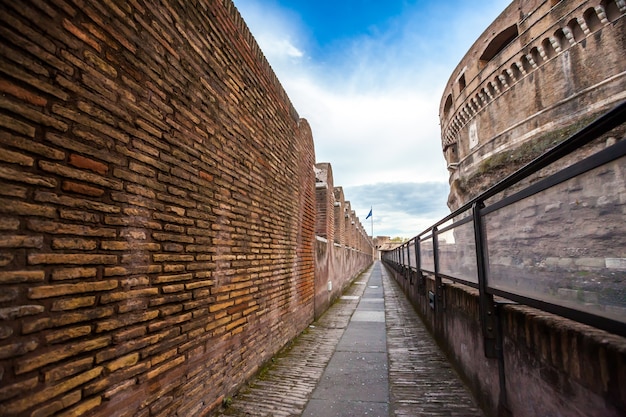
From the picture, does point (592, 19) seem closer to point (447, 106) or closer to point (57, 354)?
point (447, 106)

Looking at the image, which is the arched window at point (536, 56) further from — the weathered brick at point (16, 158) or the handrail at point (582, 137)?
the weathered brick at point (16, 158)

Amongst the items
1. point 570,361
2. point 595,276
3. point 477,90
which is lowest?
point 570,361

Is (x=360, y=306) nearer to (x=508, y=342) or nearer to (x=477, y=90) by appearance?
(x=508, y=342)

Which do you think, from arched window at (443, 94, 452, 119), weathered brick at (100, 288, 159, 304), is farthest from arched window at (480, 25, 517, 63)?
weathered brick at (100, 288, 159, 304)

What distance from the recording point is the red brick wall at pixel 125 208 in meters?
1.41

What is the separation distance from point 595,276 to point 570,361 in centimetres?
44

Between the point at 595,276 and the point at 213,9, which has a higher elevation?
the point at 213,9

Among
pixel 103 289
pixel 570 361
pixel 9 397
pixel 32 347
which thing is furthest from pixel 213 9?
pixel 570 361

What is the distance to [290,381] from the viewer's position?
356 centimetres

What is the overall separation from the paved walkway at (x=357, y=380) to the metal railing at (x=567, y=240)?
3.33 ft

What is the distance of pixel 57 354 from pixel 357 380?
2.93 metres

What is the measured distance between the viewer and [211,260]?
9.40ft

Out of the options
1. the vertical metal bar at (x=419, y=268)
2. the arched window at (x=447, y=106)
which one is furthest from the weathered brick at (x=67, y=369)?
the arched window at (x=447, y=106)

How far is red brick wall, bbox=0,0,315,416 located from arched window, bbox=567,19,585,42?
60.7ft
